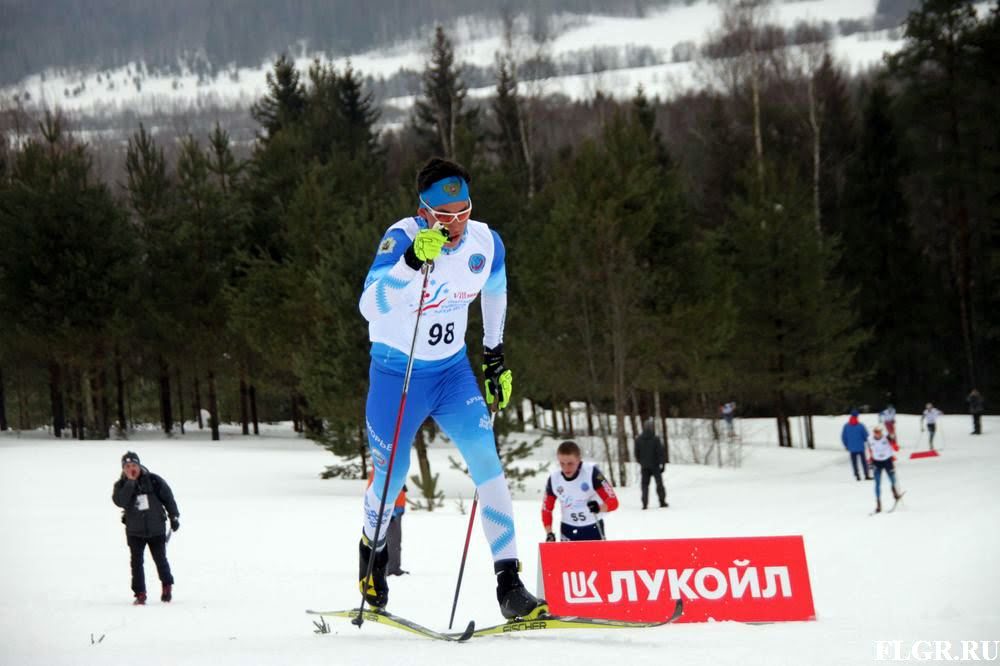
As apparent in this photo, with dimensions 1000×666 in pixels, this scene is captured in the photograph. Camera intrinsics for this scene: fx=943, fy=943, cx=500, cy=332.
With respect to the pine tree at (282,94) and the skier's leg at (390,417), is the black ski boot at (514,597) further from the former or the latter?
the pine tree at (282,94)

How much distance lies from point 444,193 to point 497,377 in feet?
4.15

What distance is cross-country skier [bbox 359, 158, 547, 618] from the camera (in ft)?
17.5

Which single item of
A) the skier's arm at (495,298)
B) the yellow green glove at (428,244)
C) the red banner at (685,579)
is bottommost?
the red banner at (685,579)

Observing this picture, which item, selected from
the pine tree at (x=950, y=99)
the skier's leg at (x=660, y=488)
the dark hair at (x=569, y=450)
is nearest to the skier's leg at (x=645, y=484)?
the skier's leg at (x=660, y=488)

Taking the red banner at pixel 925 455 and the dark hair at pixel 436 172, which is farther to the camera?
the red banner at pixel 925 455

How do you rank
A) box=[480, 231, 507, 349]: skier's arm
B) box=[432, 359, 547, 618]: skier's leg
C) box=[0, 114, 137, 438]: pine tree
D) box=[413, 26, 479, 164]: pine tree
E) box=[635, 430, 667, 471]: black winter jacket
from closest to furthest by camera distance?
box=[432, 359, 547, 618]: skier's leg → box=[480, 231, 507, 349]: skier's arm → box=[635, 430, 667, 471]: black winter jacket → box=[0, 114, 137, 438]: pine tree → box=[413, 26, 479, 164]: pine tree

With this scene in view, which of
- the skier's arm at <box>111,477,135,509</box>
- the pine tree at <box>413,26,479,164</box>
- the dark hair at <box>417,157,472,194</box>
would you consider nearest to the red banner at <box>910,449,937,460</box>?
the pine tree at <box>413,26,479,164</box>

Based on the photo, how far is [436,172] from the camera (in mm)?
5391

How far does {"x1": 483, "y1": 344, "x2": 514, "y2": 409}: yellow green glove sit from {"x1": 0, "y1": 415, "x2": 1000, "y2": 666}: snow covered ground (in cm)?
143

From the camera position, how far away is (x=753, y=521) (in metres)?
18.3

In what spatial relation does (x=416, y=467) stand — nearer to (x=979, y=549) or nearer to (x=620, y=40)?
(x=979, y=549)

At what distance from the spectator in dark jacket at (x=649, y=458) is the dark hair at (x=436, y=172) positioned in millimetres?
16456

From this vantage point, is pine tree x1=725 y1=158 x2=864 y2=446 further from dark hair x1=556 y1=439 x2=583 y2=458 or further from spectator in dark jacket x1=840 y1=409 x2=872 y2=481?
dark hair x1=556 y1=439 x2=583 y2=458

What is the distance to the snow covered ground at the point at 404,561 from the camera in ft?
17.0
